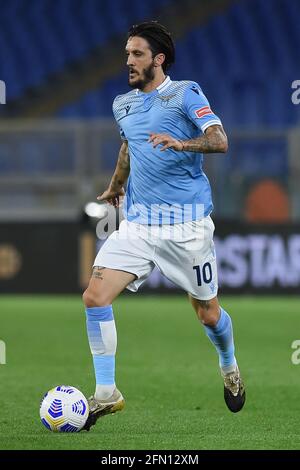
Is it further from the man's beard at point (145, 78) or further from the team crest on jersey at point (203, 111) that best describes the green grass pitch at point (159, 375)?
the man's beard at point (145, 78)

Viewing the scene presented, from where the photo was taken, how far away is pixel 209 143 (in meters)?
5.87

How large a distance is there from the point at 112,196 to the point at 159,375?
2068 millimetres

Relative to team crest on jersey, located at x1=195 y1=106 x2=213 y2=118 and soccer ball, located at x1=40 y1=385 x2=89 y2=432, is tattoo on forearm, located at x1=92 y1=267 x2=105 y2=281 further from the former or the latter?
team crest on jersey, located at x1=195 y1=106 x2=213 y2=118

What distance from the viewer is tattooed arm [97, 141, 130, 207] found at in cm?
662

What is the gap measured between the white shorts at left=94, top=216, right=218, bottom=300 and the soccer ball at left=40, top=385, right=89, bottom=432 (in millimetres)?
718

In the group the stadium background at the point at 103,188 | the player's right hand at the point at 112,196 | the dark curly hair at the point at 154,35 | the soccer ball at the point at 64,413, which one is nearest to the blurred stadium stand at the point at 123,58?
the stadium background at the point at 103,188

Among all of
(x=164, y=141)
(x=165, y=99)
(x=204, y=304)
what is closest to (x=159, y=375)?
(x=204, y=304)

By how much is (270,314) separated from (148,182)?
276 inches

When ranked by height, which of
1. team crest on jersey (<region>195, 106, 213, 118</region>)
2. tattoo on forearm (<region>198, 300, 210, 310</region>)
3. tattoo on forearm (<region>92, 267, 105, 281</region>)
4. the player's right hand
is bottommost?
tattoo on forearm (<region>198, 300, 210, 310</region>)

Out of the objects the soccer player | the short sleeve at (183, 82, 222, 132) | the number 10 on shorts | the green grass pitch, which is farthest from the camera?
the number 10 on shorts

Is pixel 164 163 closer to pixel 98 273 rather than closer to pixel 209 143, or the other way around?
pixel 209 143

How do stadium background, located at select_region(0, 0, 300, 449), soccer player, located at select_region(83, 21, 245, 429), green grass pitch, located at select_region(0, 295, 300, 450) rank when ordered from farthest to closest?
stadium background, located at select_region(0, 0, 300, 449)
soccer player, located at select_region(83, 21, 245, 429)
green grass pitch, located at select_region(0, 295, 300, 450)

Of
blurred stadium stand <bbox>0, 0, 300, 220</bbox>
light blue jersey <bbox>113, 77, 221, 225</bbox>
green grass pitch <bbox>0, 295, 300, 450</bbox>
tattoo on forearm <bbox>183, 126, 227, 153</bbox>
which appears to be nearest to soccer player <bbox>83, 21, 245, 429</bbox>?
Result: light blue jersey <bbox>113, 77, 221, 225</bbox>
